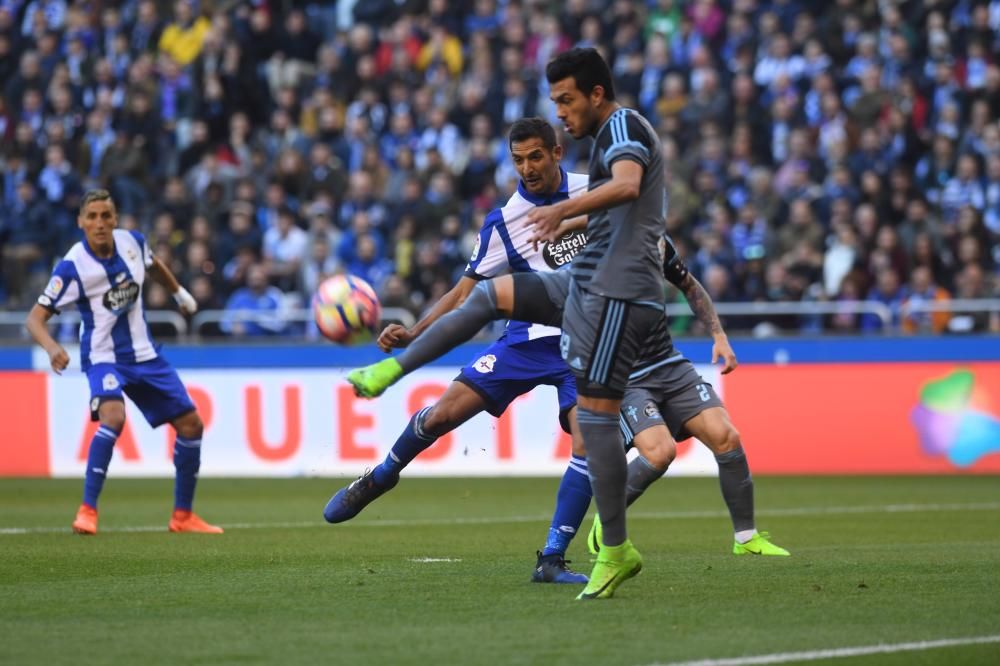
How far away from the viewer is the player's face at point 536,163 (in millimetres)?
8891

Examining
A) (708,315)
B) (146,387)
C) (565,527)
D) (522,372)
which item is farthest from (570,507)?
(146,387)

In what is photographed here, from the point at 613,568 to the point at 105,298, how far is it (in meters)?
6.39

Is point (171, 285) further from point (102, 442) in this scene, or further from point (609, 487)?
point (609, 487)

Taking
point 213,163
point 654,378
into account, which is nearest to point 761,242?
point 213,163

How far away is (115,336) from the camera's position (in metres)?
12.9

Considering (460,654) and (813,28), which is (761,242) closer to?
(813,28)

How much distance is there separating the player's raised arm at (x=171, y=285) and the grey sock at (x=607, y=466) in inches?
227

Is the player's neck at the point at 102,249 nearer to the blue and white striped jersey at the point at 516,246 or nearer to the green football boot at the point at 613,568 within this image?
the blue and white striped jersey at the point at 516,246

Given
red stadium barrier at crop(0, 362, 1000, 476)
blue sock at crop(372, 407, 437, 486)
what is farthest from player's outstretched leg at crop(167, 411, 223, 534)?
red stadium barrier at crop(0, 362, 1000, 476)

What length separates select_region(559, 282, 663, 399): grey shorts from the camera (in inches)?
294

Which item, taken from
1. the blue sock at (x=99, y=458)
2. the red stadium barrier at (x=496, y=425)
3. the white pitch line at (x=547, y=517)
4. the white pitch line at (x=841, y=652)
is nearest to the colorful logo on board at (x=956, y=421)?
the red stadium barrier at (x=496, y=425)

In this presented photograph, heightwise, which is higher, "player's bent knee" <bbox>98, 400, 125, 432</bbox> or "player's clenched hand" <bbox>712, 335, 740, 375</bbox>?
"player's clenched hand" <bbox>712, 335, 740, 375</bbox>

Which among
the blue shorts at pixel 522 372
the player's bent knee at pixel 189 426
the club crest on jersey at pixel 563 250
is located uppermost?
the club crest on jersey at pixel 563 250

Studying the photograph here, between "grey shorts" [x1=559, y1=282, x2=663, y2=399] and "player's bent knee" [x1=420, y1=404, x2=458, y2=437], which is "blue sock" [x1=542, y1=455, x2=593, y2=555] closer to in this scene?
"player's bent knee" [x1=420, y1=404, x2=458, y2=437]
